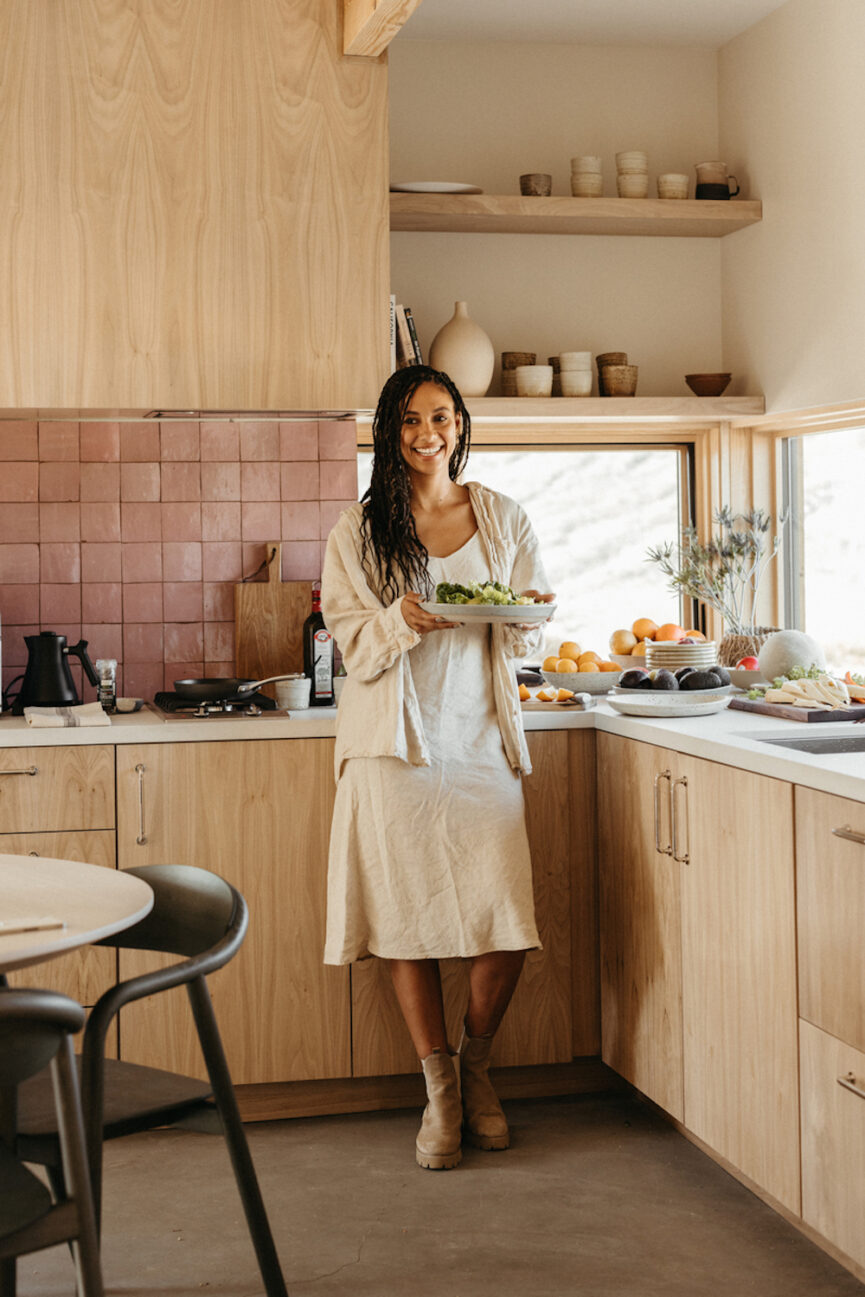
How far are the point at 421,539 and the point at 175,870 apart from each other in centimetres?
107

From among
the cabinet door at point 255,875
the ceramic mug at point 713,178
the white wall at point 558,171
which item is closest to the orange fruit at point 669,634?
the white wall at point 558,171

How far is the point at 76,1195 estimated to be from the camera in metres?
1.49

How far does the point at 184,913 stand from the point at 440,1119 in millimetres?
1069

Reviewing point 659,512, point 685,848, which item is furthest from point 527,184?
point 685,848

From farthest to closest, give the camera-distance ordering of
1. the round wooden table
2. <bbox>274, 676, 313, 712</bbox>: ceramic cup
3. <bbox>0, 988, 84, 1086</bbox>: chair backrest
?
1. <bbox>274, 676, 313, 712</bbox>: ceramic cup
2. the round wooden table
3. <bbox>0, 988, 84, 1086</bbox>: chair backrest

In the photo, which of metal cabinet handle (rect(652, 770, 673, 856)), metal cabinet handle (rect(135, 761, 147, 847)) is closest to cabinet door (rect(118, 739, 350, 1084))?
metal cabinet handle (rect(135, 761, 147, 847))

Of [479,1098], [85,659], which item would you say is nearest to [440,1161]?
[479,1098]

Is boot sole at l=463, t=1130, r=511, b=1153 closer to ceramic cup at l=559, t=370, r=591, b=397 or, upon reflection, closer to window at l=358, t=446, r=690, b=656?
window at l=358, t=446, r=690, b=656

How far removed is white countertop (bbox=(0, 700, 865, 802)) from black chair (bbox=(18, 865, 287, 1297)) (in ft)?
3.00

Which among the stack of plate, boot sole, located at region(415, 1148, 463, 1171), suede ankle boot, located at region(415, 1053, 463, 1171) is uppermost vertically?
the stack of plate

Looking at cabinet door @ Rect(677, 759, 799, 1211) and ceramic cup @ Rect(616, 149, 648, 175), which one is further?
ceramic cup @ Rect(616, 149, 648, 175)

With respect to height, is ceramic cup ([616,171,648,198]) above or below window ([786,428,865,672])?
above

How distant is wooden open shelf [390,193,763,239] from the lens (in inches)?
141

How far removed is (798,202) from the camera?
3605 millimetres
